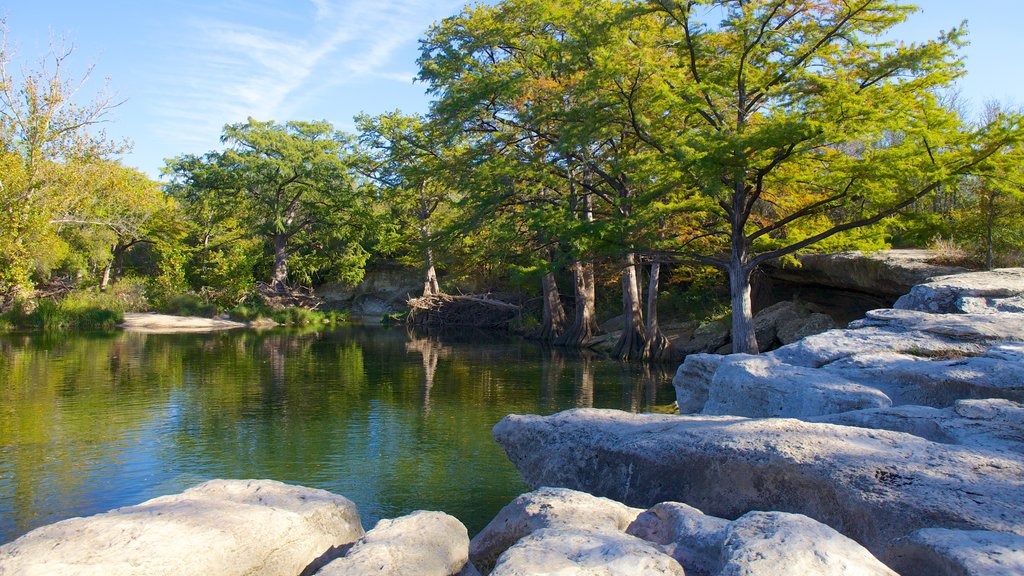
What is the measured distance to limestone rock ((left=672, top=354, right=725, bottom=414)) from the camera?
10.2 m

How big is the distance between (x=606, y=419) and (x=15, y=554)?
463 cm

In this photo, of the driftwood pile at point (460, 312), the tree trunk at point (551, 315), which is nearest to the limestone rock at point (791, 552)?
the tree trunk at point (551, 315)

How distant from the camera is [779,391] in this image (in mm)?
7914

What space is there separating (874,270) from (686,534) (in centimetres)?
1497

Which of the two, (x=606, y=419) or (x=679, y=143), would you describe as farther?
(x=679, y=143)

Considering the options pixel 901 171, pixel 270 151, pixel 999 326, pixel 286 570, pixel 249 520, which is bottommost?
pixel 286 570

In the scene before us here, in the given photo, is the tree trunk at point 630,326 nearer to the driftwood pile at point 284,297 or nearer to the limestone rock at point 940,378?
the limestone rock at point 940,378

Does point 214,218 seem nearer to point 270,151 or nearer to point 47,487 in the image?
point 270,151

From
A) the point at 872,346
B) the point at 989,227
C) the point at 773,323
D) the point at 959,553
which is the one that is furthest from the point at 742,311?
the point at 959,553

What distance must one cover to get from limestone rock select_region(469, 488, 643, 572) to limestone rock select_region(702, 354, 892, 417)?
11.0 ft

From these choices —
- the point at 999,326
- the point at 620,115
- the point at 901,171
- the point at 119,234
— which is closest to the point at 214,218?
the point at 119,234

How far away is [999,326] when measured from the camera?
8930mm

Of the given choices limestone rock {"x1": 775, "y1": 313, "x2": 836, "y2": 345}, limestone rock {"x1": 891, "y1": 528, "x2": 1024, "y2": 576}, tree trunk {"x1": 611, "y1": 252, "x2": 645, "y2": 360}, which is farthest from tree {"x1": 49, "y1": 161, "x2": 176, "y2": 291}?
limestone rock {"x1": 891, "y1": 528, "x2": 1024, "y2": 576}

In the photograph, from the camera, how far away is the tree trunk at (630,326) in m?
22.5
